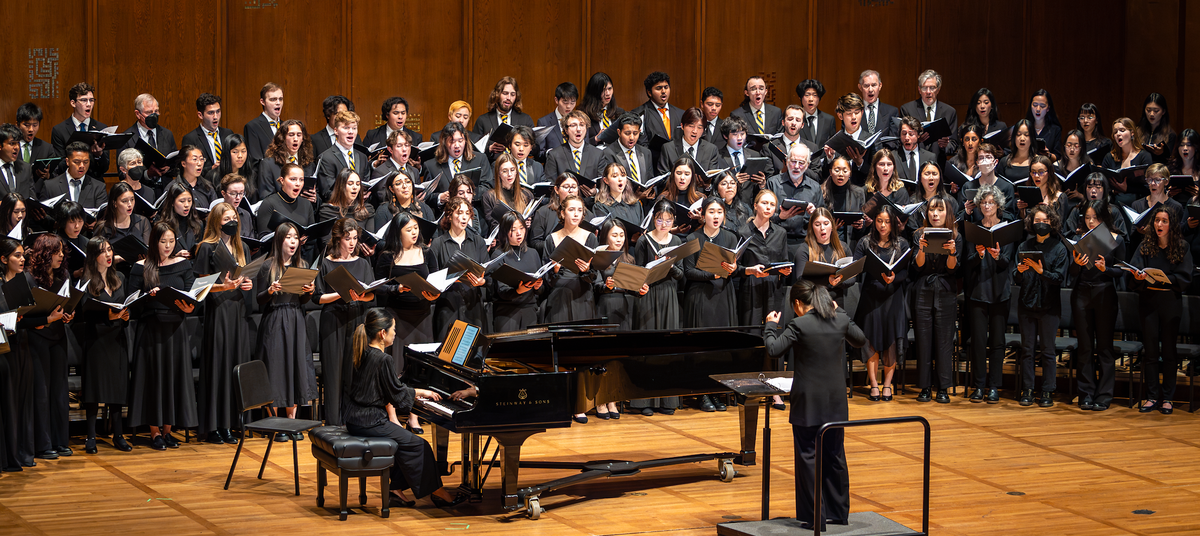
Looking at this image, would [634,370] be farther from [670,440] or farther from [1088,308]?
[1088,308]

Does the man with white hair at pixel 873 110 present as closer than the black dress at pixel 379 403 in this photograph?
No

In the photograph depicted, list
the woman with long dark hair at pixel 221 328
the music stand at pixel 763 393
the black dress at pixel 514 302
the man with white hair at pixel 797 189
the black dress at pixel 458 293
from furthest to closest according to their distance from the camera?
1. the man with white hair at pixel 797 189
2. the black dress at pixel 514 302
3. the black dress at pixel 458 293
4. the woman with long dark hair at pixel 221 328
5. the music stand at pixel 763 393

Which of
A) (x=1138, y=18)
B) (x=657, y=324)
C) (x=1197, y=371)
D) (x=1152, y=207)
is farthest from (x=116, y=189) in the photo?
(x=1138, y=18)

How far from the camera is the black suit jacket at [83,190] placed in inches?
272

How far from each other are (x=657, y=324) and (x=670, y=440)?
938mm

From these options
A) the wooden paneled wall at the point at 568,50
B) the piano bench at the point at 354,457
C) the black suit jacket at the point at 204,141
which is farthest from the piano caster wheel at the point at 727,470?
the wooden paneled wall at the point at 568,50

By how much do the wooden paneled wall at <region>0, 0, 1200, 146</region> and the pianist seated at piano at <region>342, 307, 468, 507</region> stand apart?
16.1 feet

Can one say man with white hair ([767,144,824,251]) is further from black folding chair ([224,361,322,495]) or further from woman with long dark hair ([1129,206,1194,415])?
black folding chair ([224,361,322,495])

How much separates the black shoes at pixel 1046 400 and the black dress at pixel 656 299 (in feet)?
7.81

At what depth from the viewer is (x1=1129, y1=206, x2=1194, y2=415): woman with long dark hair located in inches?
285

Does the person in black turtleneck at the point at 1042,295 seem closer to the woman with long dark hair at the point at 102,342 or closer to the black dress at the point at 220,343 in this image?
the black dress at the point at 220,343

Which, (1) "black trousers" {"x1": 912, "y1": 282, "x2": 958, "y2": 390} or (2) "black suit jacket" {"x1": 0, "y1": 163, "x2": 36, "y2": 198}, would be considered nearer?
(2) "black suit jacket" {"x1": 0, "y1": 163, "x2": 36, "y2": 198}

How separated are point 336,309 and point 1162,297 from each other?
485 cm

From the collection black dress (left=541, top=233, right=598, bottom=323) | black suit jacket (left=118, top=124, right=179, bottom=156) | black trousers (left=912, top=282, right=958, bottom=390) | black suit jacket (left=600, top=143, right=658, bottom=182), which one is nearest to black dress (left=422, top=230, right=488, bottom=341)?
black dress (left=541, top=233, right=598, bottom=323)
